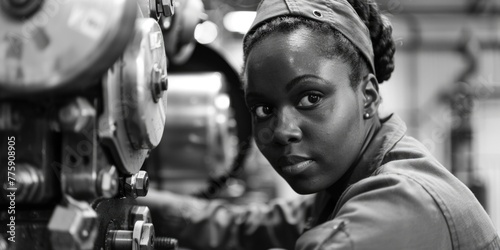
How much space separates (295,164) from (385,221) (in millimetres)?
126

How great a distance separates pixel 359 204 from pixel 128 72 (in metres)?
0.25

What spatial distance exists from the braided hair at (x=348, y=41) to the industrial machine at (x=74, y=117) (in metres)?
0.18

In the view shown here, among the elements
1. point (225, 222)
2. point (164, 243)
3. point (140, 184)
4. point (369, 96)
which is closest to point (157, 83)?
point (140, 184)

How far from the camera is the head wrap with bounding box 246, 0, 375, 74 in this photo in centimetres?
64

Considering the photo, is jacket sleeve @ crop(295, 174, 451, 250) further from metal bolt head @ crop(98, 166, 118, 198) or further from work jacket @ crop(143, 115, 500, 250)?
metal bolt head @ crop(98, 166, 118, 198)

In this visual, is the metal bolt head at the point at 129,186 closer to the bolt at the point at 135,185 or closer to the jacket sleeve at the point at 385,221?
the bolt at the point at 135,185

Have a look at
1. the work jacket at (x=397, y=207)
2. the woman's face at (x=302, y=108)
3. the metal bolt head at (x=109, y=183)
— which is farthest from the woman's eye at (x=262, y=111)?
the metal bolt head at (x=109, y=183)

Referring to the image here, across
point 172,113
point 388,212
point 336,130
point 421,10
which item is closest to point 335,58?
point 336,130

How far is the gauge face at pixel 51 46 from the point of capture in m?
0.36

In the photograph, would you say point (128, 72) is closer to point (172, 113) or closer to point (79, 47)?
point (79, 47)

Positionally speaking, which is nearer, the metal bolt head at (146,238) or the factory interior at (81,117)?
the factory interior at (81,117)

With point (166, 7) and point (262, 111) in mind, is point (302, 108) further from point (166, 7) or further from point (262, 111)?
point (166, 7)

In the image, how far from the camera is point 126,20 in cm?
38

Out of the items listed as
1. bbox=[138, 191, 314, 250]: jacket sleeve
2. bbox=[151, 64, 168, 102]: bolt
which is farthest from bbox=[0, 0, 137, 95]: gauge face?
bbox=[138, 191, 314, 250]: jacket sleeve
